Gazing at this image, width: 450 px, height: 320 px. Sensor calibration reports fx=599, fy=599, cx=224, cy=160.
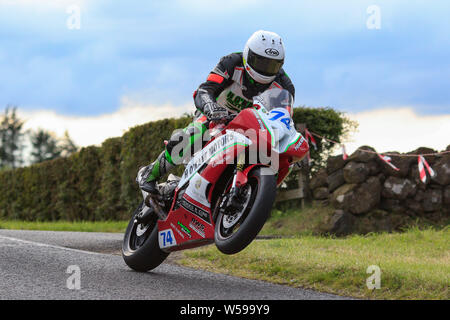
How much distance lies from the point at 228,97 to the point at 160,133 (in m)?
10.1

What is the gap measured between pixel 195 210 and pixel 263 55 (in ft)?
5.14

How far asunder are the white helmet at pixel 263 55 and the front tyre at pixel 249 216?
1104 millimetres

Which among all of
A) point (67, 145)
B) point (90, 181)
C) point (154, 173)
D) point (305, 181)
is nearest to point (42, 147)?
point (67, 145)

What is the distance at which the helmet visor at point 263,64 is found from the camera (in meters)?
5.58

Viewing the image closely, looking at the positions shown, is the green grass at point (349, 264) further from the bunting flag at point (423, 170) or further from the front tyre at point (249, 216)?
the bunting flag at point (423, 170)

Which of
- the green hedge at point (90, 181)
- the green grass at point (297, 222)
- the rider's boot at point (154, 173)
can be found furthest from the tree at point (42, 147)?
the rider's boot at point (154, 173)

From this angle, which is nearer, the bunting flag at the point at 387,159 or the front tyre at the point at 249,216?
the front tyre at the point at 249,216

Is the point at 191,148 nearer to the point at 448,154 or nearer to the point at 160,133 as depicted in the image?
the point at 448,154

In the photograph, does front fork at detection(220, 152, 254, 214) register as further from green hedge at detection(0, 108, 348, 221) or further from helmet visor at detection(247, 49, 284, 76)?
green hedge at detection(0, 108, 348, 221)

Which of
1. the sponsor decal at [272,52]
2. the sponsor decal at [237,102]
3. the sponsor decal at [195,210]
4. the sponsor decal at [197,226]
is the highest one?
the sponsor decal at [272,52]

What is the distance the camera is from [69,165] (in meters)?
22.3

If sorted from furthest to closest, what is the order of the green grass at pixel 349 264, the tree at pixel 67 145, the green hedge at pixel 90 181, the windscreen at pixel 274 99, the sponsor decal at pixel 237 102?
1. the tree at pixel 67 145
2. the green hedge at pixel 90 181
3. the sponsor decal at pixel 237 102
4. the green grass at pixel 349 264
5. the windscreen at pixel 274 99

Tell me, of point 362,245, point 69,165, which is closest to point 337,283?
point 362,245

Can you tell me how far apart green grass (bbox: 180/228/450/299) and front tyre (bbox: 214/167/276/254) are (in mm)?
1100
